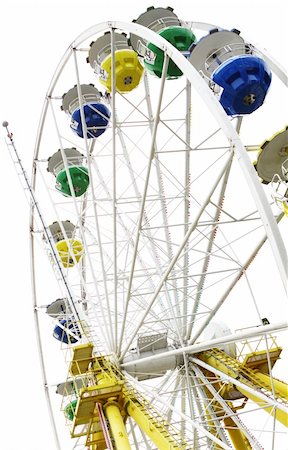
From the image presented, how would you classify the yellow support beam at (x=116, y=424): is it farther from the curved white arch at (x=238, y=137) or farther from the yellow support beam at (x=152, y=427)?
the curved white arch at (x=238, y=137)

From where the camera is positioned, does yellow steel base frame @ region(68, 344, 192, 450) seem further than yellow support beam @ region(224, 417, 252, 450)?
No

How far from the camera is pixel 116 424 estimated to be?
14.4 meters

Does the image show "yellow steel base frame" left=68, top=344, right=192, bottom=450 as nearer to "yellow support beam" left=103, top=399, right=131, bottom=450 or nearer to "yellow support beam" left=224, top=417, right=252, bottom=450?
"yellow support beam" left=103, top=399, right=131, bottom=450

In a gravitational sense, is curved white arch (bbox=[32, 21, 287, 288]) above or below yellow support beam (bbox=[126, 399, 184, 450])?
above

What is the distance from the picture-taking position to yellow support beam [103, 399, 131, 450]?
13.8m

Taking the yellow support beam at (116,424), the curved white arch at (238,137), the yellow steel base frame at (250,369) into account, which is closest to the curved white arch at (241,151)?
the curved white arch at (238,137)

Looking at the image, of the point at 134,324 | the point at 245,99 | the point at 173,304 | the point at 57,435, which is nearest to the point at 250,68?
the point at 245,99

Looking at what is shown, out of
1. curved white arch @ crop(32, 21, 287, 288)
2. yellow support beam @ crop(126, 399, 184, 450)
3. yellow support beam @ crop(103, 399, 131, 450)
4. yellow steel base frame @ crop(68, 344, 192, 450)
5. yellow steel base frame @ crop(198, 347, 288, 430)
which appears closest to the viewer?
curved white arch @ crop(32, 21, 287, 288)

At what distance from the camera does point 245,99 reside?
36.2ft

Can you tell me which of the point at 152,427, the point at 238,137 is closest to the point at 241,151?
the point at 238,137

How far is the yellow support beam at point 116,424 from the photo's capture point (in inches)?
544

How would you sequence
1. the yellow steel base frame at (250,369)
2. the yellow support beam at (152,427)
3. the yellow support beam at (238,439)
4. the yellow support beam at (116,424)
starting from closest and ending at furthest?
1. the yellow support beam at (152,427)
2. the yellow support beam at (116,424)
3. the yellow steel base frame at (250,369)
4. the yellow support beam at (238,439)

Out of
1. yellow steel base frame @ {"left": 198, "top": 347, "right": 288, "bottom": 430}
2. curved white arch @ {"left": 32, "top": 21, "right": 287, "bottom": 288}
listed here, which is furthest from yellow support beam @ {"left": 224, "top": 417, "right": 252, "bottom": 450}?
curved white arch @ {"left": 32, "top": 21, "right": 287, "bottom": 288}

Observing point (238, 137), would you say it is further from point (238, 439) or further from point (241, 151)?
point (238, 439)
